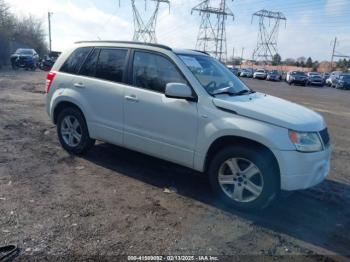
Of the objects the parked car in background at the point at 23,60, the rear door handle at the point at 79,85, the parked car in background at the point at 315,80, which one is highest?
A: the rear door handle at the point at 79,85

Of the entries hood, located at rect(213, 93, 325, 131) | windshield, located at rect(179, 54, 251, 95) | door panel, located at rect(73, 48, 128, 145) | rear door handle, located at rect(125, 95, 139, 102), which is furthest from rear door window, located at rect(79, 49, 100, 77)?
hood, located at rect(213, 93, 325, 131)

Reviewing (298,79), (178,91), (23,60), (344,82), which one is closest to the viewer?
(178,91)

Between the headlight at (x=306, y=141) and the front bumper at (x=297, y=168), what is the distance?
59 millimetres

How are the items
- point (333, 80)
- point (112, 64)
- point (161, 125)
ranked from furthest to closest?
point (333, 80) → point (112, 64) → point (161, 125)

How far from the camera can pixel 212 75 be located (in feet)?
17.9

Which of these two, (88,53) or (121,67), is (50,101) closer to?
(88,53)

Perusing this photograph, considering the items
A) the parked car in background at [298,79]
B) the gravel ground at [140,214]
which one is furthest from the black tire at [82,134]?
the parked car in background at [298,79]

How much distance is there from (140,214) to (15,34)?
192ft

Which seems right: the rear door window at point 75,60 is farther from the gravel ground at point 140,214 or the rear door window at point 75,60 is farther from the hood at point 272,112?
the hood at point 272,112

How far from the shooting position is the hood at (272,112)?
4.38 metres

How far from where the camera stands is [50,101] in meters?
6.64

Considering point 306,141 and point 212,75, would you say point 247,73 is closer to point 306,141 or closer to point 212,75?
point 212,75

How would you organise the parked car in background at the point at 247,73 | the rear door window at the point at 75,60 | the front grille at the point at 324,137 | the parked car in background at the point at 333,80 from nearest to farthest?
the front grille at the point at 324,137, the rear door window at the point at 75,60, the parked car in background at the point at 333,80, the parked car in background at the point at 247,73

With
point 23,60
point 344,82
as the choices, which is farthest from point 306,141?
point 344,82
